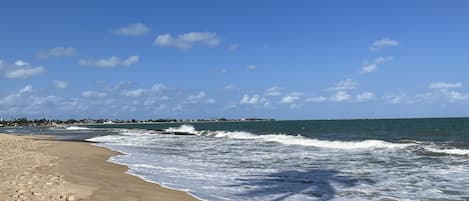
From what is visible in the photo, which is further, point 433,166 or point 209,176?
point 433,166

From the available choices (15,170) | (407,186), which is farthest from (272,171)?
(15,170)

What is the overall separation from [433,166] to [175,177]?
33.0 feet

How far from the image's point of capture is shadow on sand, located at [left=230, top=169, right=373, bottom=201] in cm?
1150

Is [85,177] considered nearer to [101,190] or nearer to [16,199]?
[101,190]

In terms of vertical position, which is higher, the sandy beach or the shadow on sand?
the sandy beach

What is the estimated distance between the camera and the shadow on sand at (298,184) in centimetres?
1150

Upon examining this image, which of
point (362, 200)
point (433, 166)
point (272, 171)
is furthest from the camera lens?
point (433, 166)

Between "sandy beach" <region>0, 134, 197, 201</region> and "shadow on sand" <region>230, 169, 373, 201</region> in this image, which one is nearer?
"sandy beach" <region>0, 134, 197, 201</region>

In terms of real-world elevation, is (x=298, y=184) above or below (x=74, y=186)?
below

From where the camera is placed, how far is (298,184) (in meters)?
13.2

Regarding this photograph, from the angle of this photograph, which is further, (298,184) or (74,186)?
(298,184)

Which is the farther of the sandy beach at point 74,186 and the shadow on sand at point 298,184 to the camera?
the shadow on sand at point 298,184

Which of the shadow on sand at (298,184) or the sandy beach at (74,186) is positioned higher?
the sandy beach at (74,186)

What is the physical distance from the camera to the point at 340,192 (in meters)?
11.9
